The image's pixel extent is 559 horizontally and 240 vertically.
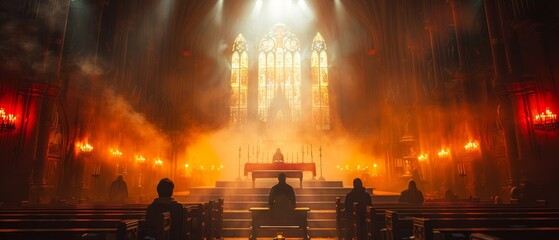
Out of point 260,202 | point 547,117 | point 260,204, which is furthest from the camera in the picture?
point 260,202

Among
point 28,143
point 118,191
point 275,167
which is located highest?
point 28,143

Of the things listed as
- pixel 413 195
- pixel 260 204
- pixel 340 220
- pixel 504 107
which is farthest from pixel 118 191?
pixel 504 107

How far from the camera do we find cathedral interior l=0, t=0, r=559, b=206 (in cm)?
910

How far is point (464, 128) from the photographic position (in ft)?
42.8

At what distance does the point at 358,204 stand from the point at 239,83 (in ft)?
62.6

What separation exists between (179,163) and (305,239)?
14.9 m

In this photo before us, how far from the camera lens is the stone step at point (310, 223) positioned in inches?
360

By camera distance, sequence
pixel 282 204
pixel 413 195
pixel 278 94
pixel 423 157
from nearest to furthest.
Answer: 1. pixel 282 204
2. pixel 413 195
3. pixel 423 157
4. pixel 278 94

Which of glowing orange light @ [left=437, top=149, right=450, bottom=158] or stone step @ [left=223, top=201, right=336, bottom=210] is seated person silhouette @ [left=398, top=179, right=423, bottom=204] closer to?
stone step @ [left=223, top=201, right=336, bottom=210]

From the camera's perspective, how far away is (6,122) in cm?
849

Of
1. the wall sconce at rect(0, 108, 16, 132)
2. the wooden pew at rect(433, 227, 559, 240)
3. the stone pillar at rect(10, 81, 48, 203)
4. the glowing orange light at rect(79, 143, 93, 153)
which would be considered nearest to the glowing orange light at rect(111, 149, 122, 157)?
the glowing orange light at rect(79, 143, 93, 153)

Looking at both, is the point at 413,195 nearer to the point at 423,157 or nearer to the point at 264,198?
the point at 264,198

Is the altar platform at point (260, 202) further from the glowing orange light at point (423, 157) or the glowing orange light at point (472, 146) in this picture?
the glowing orange light at point (423, 157)

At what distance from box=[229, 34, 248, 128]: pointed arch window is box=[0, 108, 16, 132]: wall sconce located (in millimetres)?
15175
